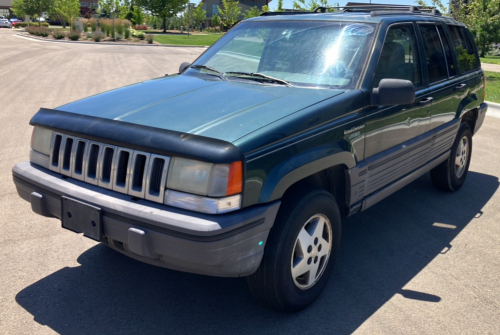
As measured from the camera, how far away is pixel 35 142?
145 inches

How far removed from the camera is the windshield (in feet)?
13.1

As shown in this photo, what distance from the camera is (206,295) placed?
365 centimetres

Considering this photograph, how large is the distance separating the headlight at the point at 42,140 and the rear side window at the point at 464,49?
419 cm

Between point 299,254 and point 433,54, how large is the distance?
2.77 metres

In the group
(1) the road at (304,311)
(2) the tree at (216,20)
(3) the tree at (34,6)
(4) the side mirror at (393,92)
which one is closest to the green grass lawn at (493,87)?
(1) the road at (304,311)

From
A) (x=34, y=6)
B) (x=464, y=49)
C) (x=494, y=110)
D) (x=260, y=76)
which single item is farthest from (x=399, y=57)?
(x=34, y=6)

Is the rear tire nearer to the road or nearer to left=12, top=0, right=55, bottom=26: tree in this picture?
the road

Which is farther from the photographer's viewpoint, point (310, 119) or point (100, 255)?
point (100, 255)

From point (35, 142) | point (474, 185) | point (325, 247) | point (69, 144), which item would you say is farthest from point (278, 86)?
point (474, 185)

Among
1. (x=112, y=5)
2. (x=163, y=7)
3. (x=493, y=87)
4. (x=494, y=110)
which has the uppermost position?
(x=163, y=7)

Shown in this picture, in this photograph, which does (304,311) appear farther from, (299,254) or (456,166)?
(456,166)

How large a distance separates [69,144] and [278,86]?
1556mm

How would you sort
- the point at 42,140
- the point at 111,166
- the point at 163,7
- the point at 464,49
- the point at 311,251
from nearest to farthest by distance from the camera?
the point at 111,166
the point at 311,251
the point at 42,140
the point at 464,49
the point at 163,7

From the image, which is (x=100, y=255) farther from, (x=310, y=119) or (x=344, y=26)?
(x=344, y=26)
